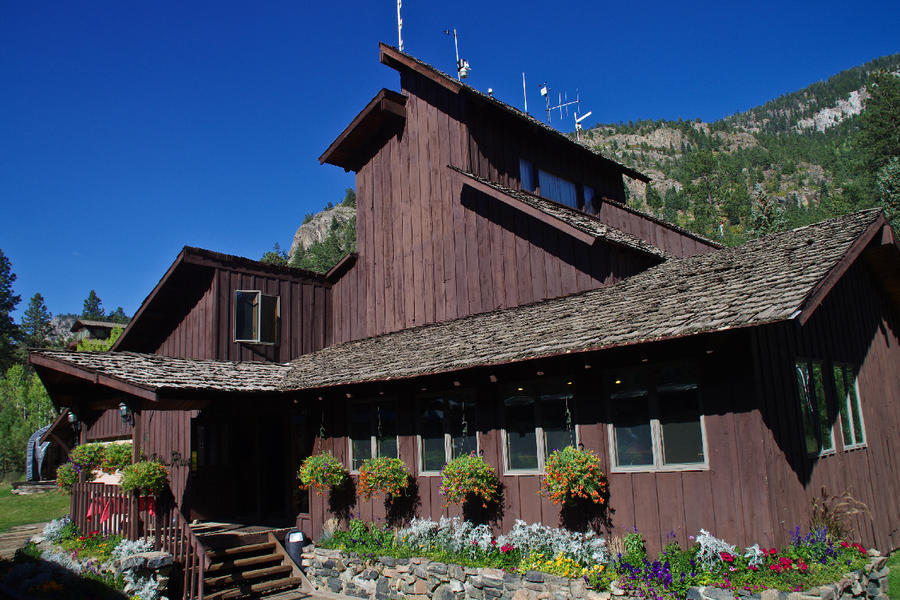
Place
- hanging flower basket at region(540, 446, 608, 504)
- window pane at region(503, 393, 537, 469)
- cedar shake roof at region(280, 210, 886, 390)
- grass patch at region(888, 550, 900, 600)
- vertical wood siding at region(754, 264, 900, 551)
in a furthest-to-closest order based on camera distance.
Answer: window pane at region(503, 393, 537, 469), hanging flower basket at region(540, 446, 608, 504), grass patch at region(888, 550, 900, 600), vertical wood siding at region(754, 264, 900, 551), cedar shake roof at region(280, 210, 886, 390)

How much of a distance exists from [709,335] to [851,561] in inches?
126

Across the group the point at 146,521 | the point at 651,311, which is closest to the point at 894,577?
the point at 651,311

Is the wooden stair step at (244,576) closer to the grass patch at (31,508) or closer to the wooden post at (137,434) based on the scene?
the wooden post at (137,434)

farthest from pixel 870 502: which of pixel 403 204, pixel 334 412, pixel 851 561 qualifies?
pixel 403 204

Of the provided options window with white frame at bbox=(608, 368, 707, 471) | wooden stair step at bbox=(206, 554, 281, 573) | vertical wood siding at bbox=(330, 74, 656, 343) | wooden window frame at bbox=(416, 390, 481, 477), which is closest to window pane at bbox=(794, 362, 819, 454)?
window with white frame at bbox=(608, 368, 707, 471)

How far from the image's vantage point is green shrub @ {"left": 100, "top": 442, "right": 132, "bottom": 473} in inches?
650

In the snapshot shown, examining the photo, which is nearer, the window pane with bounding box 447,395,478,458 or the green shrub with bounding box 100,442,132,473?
the window pane with bounding box 447,395,478,458

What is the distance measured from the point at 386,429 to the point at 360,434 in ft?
2.70

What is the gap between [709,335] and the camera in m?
8.42

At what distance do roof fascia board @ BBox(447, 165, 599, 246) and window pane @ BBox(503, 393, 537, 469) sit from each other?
331cm

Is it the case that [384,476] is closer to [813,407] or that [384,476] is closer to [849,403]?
[813,407]

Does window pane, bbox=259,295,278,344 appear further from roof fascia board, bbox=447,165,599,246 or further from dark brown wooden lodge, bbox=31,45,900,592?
roof fascia board, bbox=447,165,599,246

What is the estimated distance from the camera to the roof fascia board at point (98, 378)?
11570mm

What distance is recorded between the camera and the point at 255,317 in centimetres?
1709
